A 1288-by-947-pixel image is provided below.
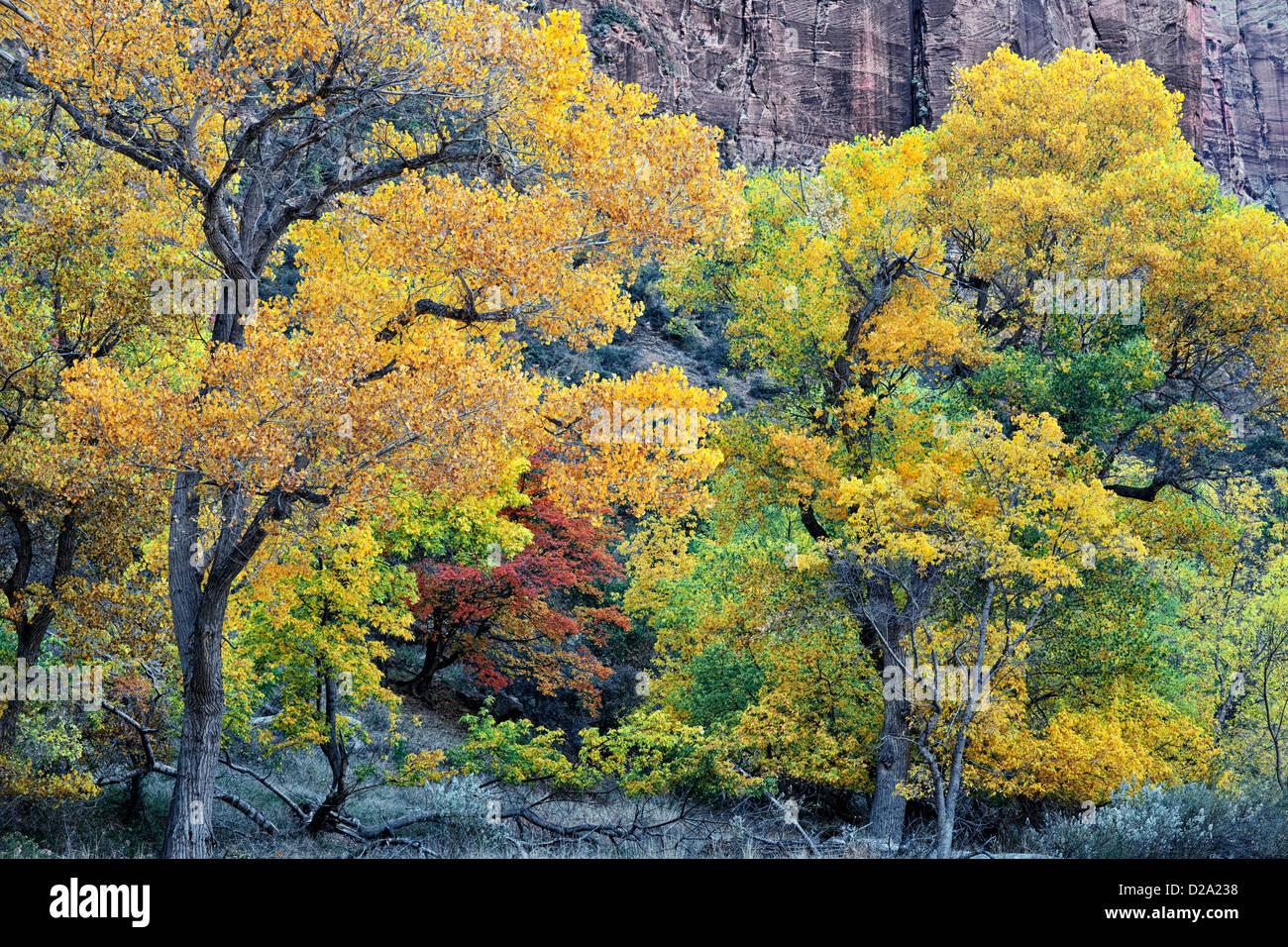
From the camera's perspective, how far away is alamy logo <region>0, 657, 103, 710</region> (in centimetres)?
1018

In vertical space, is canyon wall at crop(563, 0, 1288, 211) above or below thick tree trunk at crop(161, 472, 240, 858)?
above

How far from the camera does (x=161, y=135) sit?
9305mm

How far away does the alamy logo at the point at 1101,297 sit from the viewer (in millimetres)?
14785

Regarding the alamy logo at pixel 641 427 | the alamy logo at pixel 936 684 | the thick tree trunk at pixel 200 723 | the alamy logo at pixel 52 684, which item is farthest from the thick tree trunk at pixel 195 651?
the alamy logo at pixel 936 684

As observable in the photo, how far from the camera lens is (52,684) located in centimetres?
1029

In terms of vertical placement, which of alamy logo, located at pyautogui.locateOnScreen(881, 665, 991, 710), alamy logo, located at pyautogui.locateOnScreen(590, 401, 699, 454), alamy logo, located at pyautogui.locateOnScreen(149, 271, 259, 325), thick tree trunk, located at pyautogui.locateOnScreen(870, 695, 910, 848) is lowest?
thick tree trunk, located at pyautogui.locateOnScreen(870, 695, 910, 848)

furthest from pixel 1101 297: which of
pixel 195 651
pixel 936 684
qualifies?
pixel 195 651

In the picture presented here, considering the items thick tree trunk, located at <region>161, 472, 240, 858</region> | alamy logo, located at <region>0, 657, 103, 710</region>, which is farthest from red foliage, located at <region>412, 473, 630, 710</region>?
thick tree trunk, located at <region>161, 472, 240, 858</region>

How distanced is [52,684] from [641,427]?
7.01 m

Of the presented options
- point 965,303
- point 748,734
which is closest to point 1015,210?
point 965,303

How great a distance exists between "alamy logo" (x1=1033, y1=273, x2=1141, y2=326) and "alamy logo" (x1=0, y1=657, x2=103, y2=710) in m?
14.4

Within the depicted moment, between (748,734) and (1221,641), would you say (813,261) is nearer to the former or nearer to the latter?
(748,734)

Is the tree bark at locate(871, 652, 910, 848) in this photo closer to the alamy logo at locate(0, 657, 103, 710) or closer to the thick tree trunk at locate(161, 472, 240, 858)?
the thick tree trunk at locate(161, 472, 240, 858)

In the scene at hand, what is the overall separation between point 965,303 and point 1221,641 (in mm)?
10801
